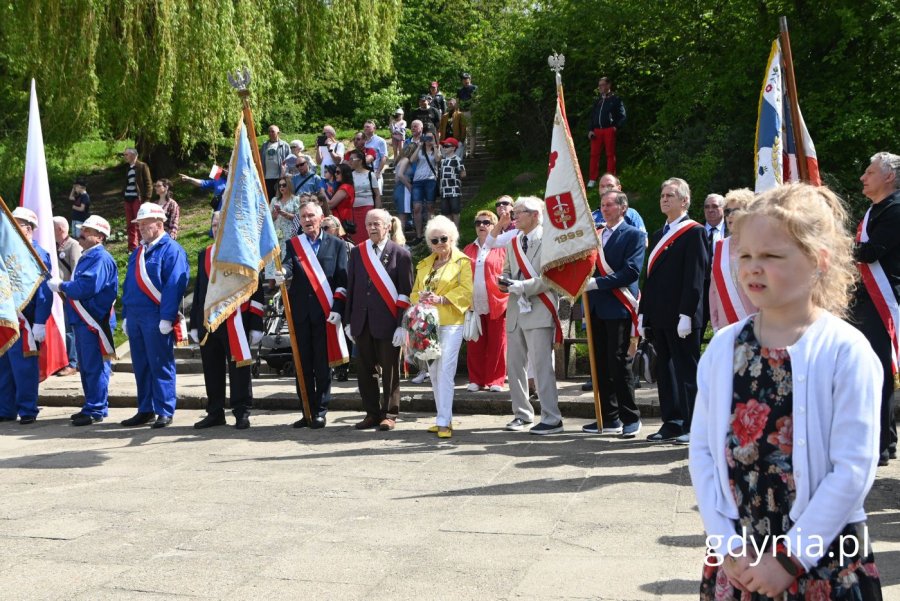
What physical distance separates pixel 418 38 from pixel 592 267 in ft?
95.1

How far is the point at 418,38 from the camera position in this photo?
36.3 m

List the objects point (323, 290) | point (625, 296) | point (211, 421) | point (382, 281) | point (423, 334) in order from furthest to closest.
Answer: point (211, 421), point (323, 290), point (382, 281), point (423, 334), point (625, 296)

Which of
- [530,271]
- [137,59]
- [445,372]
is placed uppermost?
[137,59]

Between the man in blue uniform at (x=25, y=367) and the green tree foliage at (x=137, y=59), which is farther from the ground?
the green tree foliage at (x=137, y=59)

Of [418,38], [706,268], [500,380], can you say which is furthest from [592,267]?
[418,38]

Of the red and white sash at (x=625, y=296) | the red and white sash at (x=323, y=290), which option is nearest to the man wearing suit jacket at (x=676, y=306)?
the red and white sash at (x=625, y=296)

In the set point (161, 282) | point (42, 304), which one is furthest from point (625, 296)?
point (42, 304)

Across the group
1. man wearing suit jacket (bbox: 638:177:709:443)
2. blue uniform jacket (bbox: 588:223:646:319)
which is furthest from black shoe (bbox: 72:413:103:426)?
man wearing suit jacket (bbox: 638:177:709:443)

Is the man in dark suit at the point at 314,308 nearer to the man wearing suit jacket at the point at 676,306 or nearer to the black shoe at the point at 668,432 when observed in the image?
the man wearing suit jacket at the point at 676,306

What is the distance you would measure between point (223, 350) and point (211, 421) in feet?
2.28

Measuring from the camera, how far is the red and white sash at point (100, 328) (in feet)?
34.4

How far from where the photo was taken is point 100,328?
34.7 feet

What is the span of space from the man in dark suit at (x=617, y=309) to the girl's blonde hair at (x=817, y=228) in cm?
573

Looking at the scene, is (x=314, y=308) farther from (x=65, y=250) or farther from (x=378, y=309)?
(x=65, y=250)
